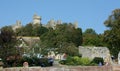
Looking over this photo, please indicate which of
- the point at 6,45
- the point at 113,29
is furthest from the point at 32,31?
the point at 6,45

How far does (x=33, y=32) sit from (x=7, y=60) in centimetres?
8794

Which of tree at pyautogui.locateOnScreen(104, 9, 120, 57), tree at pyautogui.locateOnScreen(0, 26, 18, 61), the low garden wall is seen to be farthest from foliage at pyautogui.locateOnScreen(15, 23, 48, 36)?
the low garden wall

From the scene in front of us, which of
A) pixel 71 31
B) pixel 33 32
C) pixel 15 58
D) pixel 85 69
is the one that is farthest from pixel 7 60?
pixel 33 32

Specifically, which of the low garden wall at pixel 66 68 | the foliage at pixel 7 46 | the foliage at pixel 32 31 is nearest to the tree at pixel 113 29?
the foliage at pixel 7 46

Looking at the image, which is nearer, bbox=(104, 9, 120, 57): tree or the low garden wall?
the low garden wall

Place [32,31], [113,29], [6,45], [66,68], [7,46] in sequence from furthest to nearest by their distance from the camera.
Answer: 1. [32,31]
2. [113,29]
3. [6,45]
4. [7,46]
5. [66,68]

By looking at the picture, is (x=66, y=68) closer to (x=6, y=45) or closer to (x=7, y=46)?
(x=7, y=46)

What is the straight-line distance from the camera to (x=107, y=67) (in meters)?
32.8

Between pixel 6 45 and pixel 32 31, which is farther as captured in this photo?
pixel 32 31

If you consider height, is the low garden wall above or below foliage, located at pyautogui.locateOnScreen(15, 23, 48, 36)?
below

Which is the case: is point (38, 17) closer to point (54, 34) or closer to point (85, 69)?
point (54, 34)

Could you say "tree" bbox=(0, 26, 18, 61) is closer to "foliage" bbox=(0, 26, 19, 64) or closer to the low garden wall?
"foliage" bbox=(0, 26, 19, 64)

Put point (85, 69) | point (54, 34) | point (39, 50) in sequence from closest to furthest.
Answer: point (85, 69) → point (39, 50) → point (54, 34)

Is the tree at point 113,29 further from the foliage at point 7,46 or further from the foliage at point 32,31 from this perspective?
the foliage at point 32,31
